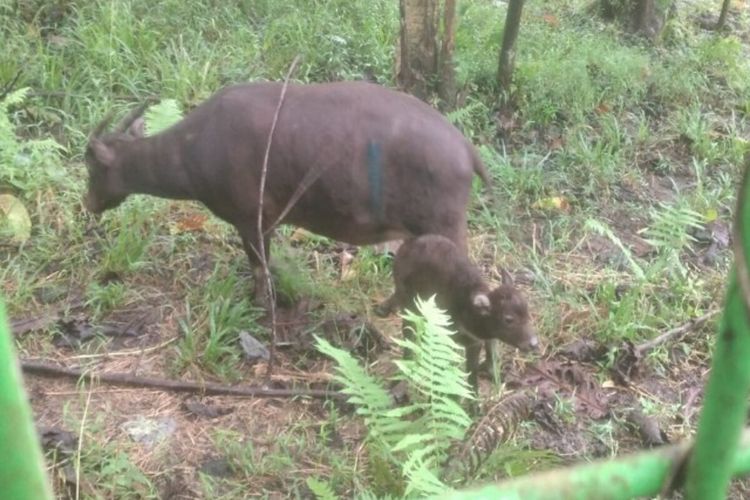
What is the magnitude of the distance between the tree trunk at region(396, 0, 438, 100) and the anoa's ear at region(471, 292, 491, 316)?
311cm

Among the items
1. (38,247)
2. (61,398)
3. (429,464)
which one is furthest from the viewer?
(38,247)

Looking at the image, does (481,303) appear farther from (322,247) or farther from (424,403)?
(322,247)

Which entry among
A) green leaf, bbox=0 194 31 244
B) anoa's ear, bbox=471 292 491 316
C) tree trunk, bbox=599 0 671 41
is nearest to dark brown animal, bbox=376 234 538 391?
anoa's ear, bbox=471 292 491 316

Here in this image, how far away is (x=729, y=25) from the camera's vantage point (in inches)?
448

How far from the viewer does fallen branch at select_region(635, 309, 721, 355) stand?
5300 millimetres

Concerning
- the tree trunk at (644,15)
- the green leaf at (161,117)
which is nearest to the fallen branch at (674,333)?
the green leaf at (161,117)

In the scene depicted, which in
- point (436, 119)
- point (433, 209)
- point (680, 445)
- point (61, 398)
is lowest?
point (61, 398)

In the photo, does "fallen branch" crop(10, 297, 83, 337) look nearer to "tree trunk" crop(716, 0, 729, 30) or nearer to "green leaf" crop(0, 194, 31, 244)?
"green leaf" crop(0, 194, 31, 244)

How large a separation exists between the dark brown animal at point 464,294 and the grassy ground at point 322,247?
36cm

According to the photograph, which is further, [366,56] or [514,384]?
[366,56]

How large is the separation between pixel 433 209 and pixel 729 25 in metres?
7.80

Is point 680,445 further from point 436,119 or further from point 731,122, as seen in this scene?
point 731,122

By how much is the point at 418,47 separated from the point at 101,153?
8.97ft

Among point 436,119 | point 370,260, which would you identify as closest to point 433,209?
point 436,119
